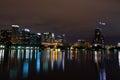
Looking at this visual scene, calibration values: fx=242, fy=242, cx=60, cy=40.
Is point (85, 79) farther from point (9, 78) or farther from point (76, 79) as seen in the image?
point (9, 78)

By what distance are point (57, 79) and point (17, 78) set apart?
Answer: 13.8 feet

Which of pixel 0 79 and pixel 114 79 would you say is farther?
pixel 114 79

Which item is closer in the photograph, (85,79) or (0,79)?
(0,79)

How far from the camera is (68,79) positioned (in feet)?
84.8

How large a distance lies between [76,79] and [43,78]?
11.8ft

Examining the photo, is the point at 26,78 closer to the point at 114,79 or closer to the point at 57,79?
the point at 57,79

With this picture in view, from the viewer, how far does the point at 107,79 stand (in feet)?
84.6

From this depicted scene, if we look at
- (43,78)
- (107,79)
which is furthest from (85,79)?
(43,78)

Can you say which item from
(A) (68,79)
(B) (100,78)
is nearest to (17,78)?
(A) (68,79)

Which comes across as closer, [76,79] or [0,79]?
[0,79]

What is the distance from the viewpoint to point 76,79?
2614 centimetres

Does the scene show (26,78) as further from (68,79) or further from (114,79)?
(114,79)

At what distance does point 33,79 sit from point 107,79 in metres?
7.85

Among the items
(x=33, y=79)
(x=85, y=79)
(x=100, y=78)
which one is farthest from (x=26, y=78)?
(x=100, y=78)
